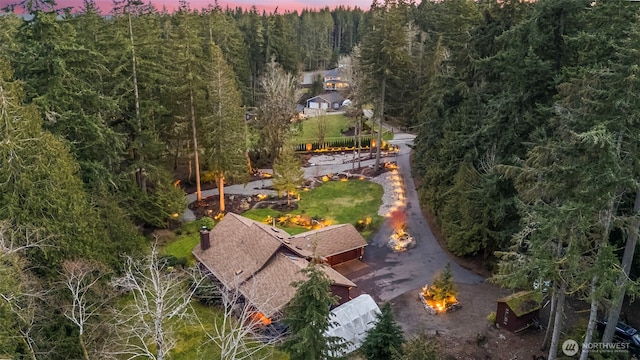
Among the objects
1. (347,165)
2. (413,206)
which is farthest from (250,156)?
(413,206)

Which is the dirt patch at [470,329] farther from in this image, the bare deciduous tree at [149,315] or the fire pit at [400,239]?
the bare deciduous tree at [149,315]

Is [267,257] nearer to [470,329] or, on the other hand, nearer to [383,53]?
[470,329]

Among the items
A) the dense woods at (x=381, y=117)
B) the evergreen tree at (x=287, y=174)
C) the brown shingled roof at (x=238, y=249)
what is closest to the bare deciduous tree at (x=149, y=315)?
the dense woods at (x=381, y=117)

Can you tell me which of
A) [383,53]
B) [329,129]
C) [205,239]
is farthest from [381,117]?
[205,239]

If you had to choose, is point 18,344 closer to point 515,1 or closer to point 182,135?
point 182,135

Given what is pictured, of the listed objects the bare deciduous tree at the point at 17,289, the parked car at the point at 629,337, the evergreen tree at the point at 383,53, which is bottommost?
the parked car at the point at 629,337

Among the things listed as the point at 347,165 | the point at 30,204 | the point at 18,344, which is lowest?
the point at 347,165

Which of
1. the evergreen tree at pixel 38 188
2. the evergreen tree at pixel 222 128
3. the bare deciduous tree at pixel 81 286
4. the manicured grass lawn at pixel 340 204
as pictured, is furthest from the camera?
the manicured grass lawn at pixel 340 204
